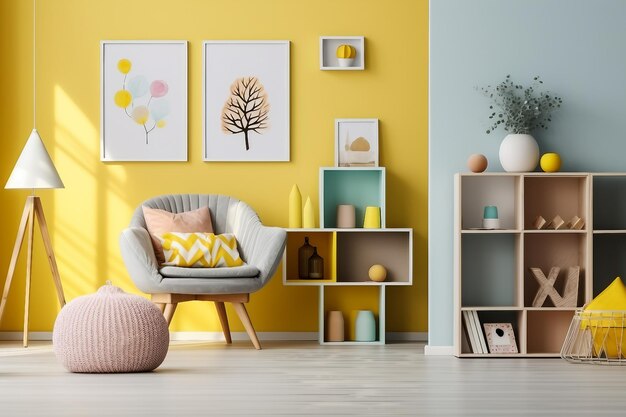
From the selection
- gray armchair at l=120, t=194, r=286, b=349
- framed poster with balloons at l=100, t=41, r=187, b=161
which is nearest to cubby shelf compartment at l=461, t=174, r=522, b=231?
gray armchair at l=120, t=194, r=286, b=349

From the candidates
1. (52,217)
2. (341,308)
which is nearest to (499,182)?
(341,308)

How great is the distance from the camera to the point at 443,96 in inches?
202

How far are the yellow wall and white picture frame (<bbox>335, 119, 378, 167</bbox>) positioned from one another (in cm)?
6

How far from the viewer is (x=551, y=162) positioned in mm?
4969

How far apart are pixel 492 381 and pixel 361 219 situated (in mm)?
2059

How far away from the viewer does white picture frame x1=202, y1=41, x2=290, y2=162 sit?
593 cm

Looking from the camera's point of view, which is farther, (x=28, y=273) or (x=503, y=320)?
(x=28, y=273)

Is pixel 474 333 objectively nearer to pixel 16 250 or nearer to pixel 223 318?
pixel 223 318

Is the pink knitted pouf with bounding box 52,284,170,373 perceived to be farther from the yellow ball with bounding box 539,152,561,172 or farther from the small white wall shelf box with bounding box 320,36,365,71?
the small white wall shelf box with bounding box 320,36,365,71

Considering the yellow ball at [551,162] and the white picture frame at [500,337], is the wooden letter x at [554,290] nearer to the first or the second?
the white picture frame at [500,337]

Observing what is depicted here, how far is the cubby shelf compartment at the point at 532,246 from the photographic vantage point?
5.09 meters

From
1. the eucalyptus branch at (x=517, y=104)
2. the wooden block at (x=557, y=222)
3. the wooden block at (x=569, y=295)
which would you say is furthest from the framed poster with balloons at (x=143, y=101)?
the wooden block at (x=569, y=295)

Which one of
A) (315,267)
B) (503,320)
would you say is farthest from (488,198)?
(315,267)

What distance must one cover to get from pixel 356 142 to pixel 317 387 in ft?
7.88
